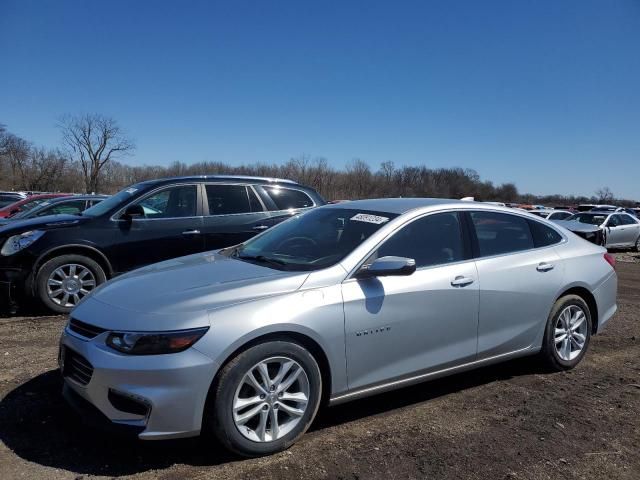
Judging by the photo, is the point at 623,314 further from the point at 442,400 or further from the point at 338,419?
the point at 338,419

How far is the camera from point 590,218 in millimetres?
19812

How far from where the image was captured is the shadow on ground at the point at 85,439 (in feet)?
9.80

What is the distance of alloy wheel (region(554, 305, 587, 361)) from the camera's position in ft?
15.3

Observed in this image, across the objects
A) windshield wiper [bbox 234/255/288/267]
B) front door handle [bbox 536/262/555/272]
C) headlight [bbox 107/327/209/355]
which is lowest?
headlight [bbox 107/327/209/355]

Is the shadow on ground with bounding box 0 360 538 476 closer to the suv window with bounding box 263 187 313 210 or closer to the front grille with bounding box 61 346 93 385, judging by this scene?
the front grille with bounding box 61 346 93 385

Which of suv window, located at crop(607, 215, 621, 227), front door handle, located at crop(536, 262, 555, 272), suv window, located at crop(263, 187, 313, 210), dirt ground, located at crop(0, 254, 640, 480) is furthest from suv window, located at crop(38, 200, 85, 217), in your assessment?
suv window, located at crop(607, 215, 621, 227)

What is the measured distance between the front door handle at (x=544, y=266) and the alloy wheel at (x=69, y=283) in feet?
16.4

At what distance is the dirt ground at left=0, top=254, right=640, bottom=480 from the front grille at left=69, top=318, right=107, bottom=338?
69 centimetres

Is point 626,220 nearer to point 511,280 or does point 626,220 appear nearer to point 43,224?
point 511,280

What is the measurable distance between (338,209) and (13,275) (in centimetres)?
413

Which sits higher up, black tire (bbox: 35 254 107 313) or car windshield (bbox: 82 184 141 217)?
car windshield (bbox: 82 184 141 217)

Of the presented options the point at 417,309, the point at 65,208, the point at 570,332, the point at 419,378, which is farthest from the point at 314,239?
the point at 65,208

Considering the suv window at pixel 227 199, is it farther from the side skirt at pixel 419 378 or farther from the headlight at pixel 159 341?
the headlight at pixel 159 341

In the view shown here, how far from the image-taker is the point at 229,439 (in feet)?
9.67
